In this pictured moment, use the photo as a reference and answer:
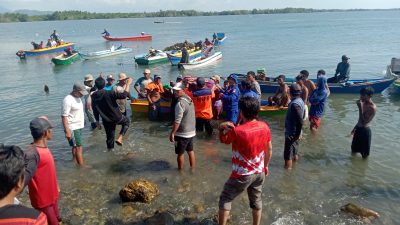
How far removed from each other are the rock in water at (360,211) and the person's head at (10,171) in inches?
220

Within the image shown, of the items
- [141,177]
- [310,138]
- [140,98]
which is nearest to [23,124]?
[140,98]

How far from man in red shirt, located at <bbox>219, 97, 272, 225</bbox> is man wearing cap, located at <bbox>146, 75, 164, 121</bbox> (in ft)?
24.7

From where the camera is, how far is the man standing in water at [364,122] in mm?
7703

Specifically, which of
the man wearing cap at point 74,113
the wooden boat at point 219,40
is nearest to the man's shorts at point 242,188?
the man wearing cap at point 74,113

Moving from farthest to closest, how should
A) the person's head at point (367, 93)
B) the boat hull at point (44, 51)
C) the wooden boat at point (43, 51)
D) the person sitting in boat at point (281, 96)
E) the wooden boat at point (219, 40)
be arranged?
the wooden boat at point (219, 40) < the boat hull at point (44, 51) < the wooden boat at point (43, 51) < the person sitting in boat at point (281, 96) < the person's head at point (367, 93)

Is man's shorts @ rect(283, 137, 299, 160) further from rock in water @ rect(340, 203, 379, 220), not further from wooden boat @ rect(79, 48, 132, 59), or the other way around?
wooden boat @ rect(79, 48, 132, 59)

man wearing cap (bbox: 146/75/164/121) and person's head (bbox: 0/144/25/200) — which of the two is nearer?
person's head (bbox: 0/144/25/200)

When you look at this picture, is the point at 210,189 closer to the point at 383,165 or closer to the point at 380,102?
the point at 383,165

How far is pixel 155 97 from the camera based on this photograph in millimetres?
12320

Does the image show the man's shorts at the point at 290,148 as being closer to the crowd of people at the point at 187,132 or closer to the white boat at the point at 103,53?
the crowd of people at the point at 187,132

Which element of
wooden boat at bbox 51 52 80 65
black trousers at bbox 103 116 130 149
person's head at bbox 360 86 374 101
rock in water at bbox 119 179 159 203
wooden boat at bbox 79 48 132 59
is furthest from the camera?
wooden boat at bbox 79 48 132 59

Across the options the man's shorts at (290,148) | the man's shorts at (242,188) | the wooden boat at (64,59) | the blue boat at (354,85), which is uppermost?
the man's shorts at (242,188)

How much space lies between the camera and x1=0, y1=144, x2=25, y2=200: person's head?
8.48ft

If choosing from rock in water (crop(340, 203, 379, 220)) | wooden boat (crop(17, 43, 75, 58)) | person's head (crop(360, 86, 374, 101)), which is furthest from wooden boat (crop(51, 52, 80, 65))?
rock in water (crop(340, 203, 379, 220))
